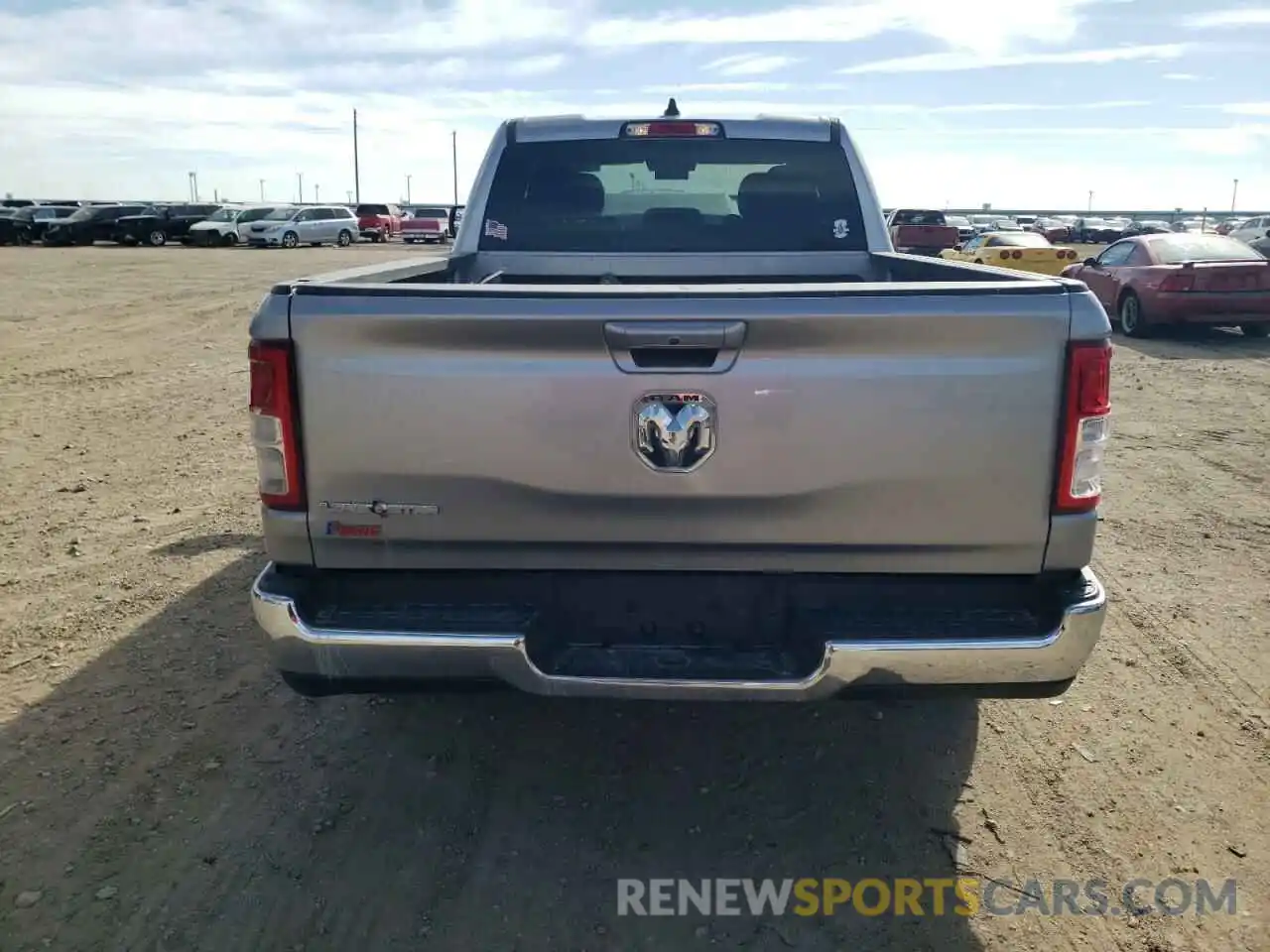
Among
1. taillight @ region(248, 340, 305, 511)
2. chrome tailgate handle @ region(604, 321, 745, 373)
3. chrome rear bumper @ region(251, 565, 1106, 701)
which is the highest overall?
chrome tailgate handle @ region(604, 321, 745, 373)

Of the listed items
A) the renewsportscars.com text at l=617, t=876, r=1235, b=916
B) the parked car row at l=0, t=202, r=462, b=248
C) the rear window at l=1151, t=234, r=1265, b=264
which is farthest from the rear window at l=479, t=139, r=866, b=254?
the parked car row at l=0, t=202, r=462, b=248

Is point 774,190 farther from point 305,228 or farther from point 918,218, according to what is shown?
point 305,228

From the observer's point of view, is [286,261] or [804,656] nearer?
[804,656]

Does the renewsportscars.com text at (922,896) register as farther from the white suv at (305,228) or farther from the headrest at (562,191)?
the white suv at (305,228)

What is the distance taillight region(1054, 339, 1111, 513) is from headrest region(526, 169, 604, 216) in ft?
10.2

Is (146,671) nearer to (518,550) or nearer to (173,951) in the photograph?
(173,951)

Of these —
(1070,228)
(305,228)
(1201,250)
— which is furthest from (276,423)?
(1070,228)

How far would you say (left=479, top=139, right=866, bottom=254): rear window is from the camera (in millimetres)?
5141

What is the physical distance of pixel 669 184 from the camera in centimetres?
532

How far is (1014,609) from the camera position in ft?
9.41

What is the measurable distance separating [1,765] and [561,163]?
3523 mm

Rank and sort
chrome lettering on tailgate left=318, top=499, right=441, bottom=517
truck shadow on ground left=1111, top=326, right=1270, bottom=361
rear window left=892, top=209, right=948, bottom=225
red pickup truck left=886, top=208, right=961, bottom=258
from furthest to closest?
rear window left=892, top=209, right=948, bottom=225 → red pickup truck left=886, top=208, right=961, bottom=258 → truck shadow on ground left=1111, top=326, right=1270, bottom=361 → chrome lettering on tailgate left=318, top=499, right=441, bottom=517

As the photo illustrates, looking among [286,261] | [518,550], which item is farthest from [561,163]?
[286,261]

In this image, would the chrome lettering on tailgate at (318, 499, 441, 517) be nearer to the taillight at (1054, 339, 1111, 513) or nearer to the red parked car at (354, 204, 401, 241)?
the taillight at (1054, 339, 1111, 513)
